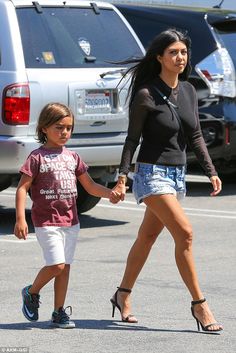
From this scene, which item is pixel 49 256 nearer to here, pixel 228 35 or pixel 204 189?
pixel 228 35

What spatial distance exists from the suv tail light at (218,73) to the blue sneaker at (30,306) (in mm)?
6376

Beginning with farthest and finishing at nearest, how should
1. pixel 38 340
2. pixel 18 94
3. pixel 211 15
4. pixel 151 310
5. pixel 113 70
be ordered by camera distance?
pixel 211 15
pixel 113 70
pixel 18 94
pixel 151 310
pixel 38 340

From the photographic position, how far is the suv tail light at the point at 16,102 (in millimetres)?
10352

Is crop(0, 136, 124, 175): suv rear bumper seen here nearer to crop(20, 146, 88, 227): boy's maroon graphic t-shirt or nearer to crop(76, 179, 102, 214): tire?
crop(76, 179, 102, 214): tire

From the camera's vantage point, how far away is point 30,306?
7082mm

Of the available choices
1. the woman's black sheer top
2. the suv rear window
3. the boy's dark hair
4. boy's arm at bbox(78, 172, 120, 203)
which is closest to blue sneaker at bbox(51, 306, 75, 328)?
boy's arm at bbox(78, 172, 120, 203)

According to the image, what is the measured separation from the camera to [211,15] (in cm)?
1352

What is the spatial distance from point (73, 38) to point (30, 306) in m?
4.49

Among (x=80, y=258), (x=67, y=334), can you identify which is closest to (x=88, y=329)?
(x=67, y=334)

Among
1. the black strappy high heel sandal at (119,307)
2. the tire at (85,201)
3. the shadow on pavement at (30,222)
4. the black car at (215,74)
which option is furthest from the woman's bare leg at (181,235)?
the black car at (215,74)

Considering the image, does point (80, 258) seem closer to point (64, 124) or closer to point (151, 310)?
point (151, 310)

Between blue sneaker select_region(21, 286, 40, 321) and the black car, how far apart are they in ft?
20.6

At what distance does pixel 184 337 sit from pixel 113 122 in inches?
172

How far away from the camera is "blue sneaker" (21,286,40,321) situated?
705 centimetres
